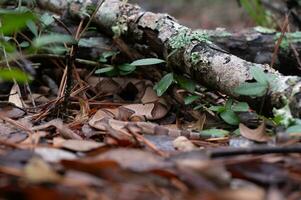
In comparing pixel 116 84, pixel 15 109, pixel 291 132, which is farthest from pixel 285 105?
pixel 15 109

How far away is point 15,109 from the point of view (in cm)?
162

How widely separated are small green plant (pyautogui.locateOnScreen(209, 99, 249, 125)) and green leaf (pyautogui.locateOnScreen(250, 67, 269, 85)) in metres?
0.10

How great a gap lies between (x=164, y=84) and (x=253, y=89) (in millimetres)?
401

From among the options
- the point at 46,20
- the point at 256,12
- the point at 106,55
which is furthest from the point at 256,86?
the point at 256,12

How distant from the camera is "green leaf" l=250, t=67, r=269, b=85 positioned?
4.61ft

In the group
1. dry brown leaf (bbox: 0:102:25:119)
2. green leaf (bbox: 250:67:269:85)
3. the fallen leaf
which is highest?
green leaf (bbox: 250:67:269:85)

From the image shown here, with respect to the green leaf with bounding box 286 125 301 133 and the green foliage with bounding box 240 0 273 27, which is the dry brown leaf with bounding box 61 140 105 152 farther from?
the green foliage with bounding box 240 0 273 27

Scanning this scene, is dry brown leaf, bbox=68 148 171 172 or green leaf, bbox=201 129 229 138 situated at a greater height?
dry brown leaf, bbox=68 148 171 172

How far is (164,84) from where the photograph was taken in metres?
1.69

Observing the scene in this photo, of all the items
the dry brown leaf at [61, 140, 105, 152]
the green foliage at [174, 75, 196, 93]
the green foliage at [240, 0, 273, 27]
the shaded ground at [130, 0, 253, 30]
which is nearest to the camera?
the dry brown leaf at [61, 140, 105, 152]

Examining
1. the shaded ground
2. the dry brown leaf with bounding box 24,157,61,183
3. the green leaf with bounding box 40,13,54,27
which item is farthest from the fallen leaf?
the shaded ground

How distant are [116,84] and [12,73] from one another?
3.04ft

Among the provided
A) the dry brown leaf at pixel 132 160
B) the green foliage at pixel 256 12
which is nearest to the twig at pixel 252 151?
the dry brown leaf at pixel 132 160

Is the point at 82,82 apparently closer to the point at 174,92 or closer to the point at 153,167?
the point at 174,92
